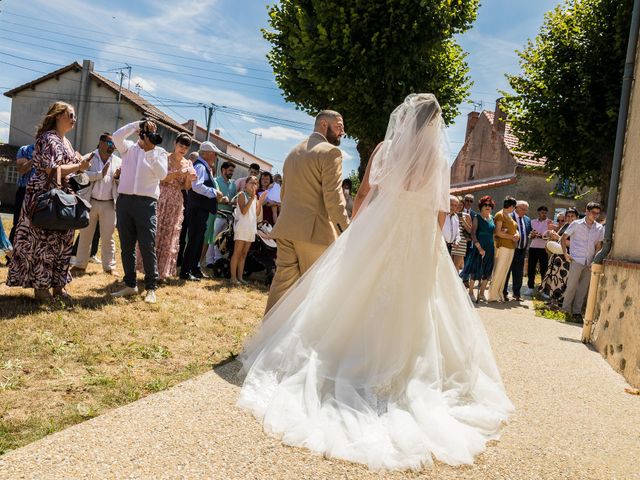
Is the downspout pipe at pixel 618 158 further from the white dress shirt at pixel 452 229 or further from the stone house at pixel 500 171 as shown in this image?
the stone house at pixel 500 171

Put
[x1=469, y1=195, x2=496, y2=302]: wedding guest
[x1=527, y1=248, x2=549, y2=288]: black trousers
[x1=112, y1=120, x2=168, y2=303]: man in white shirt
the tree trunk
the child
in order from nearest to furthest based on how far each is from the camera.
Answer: [x1=112, y1=120, x2=168, y2=303]: man in white shirt < the child < [x1=469, y1=195, x2=496, y2=302]: wedding guest < [x1=527, y1=248, x2=549, y2=288]: black trousers < the tree trunk

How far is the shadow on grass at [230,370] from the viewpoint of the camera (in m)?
3.96

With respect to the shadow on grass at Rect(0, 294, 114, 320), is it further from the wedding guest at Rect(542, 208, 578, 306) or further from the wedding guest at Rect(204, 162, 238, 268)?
the wedding guest at Rect(542, 208, 578, 306)

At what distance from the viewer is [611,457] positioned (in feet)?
10.9

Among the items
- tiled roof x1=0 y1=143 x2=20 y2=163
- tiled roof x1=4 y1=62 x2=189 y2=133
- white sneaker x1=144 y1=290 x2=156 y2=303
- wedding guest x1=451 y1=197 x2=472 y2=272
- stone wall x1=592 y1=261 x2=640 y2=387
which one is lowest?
white sneaker x1=144 y1=290 x2=156 y2=303

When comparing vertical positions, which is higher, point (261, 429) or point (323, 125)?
point (323, 125)

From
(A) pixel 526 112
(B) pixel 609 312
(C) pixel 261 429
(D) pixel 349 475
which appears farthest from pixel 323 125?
(A) pixel 526 112

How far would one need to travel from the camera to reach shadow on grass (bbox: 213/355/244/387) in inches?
156

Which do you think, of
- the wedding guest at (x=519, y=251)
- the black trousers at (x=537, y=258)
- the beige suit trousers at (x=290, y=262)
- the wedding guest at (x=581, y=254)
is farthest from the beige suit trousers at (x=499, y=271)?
the beige suit trousers at (x=290, y=262)

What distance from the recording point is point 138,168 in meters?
6.27

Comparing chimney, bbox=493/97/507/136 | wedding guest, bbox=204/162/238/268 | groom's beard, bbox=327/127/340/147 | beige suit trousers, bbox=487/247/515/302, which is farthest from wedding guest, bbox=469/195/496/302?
chimney, bbox=493/97/507/136

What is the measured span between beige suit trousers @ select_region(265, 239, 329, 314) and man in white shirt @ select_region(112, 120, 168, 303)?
219 centimetres

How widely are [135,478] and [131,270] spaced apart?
14.2 ft

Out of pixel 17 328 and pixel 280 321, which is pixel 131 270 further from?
pixel 280 321
